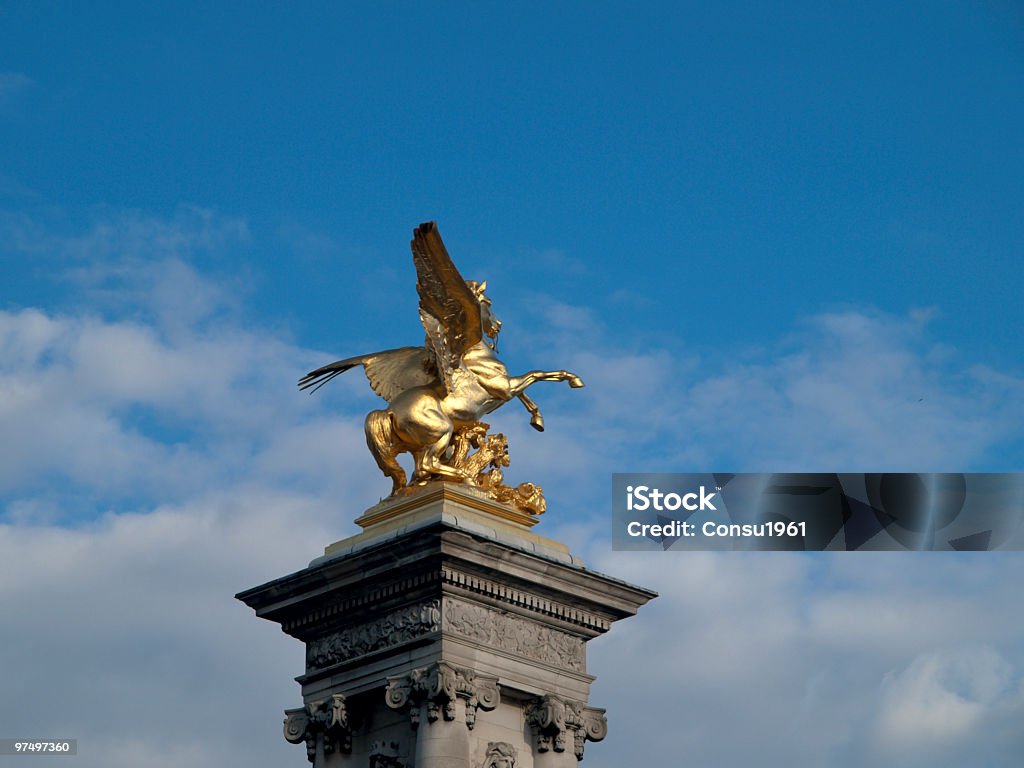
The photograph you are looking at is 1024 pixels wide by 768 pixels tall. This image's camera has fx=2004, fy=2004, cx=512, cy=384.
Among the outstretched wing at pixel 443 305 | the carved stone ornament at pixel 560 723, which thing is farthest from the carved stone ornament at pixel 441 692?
the outstretched wing at pixel 443 305

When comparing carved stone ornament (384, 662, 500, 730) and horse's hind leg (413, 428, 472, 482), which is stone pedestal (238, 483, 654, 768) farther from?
horse's hind leg (413, 428, 472, 482)

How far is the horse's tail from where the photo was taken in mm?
A: 33625

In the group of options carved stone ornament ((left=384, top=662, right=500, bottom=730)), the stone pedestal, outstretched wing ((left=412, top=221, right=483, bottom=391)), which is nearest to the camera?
carved stone ornament ((left=384, top=662, right=500, bottom=730))

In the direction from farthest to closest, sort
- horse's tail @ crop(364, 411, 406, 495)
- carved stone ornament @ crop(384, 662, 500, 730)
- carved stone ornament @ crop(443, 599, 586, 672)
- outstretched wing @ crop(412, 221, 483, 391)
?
1. horse's tail @ crop(364, 411, 406, 495)
2. outstretched wing @ crop(412, 221, 483, 391)
3. carved stone ornament @ crop(443, 599, 586, 672)
4. carved stone ornament @ crop(384, 662, 500, 730)

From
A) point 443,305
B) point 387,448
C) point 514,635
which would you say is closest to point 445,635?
point 514,635

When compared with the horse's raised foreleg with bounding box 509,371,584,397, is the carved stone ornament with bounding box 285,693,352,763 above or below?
below

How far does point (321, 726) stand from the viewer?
106ft

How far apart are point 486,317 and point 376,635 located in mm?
6054

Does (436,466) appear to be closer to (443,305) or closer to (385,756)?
(443,305)

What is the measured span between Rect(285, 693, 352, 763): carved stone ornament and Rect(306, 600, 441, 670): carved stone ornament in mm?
725

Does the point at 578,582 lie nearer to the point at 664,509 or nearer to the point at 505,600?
the point at 505,600

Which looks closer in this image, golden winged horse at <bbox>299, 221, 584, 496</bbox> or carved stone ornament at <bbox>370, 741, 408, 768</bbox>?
carved stone ornament at <bbox>370, 741, 408, 768</bbox>

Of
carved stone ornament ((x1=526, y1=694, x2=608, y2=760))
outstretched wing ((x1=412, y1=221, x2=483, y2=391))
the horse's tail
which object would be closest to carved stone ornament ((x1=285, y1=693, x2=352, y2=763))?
carved stone ornament ((x1=526, y1=694, x2=608, y2=760))

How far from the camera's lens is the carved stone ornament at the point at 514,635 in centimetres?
3130
